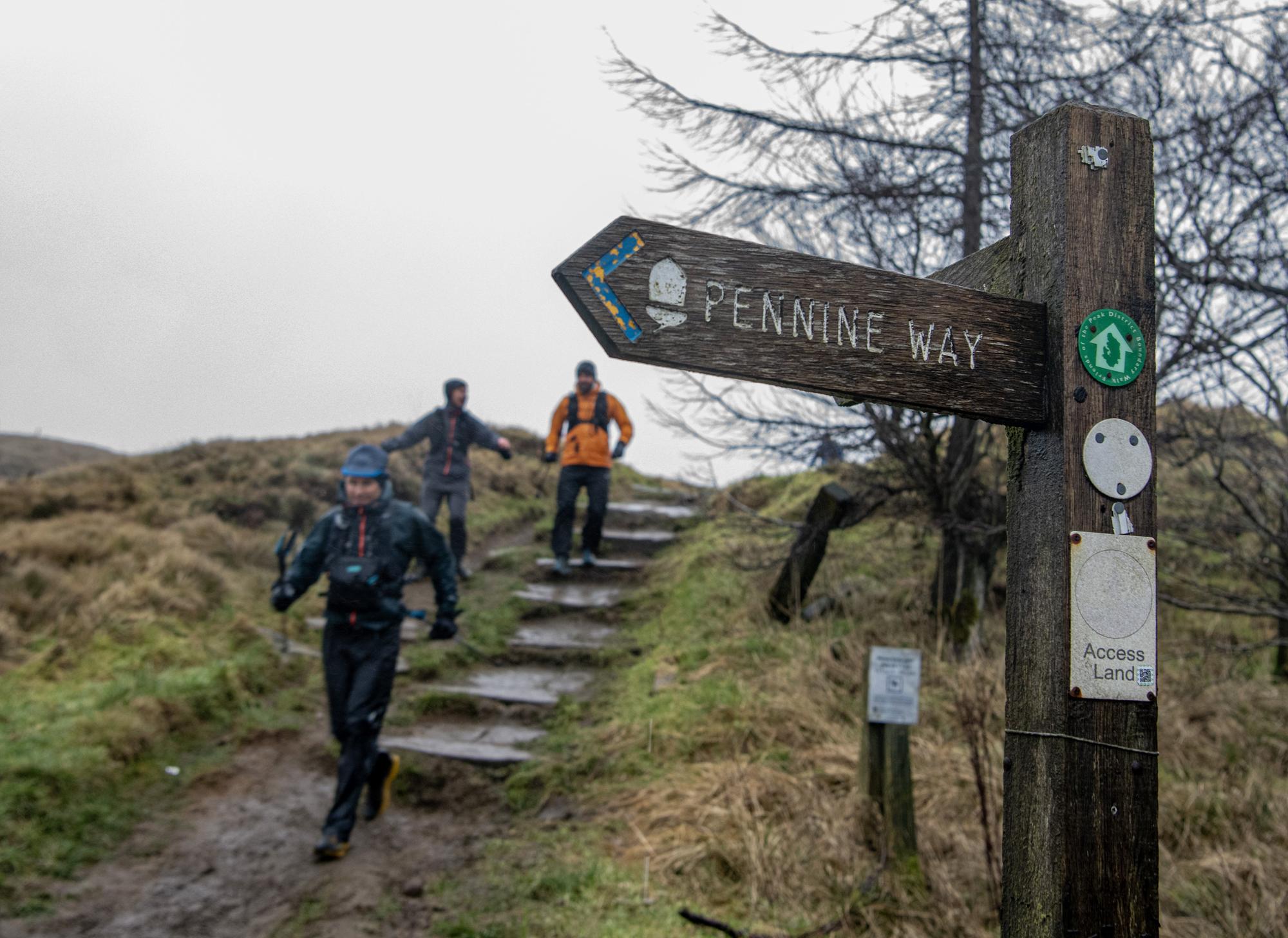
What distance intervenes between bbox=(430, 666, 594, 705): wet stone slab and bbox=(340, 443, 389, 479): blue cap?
8.55 feet

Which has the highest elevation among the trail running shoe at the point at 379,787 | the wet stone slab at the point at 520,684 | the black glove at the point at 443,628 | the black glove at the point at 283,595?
the black glove at the point at 283,595

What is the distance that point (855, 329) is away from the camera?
181 centimetres

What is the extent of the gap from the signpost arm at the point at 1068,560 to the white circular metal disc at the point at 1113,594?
0.15ft

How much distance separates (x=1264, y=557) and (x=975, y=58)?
404 cm

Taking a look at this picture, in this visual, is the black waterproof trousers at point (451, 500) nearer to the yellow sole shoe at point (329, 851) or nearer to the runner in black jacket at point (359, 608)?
the runner in black jacket at point (359, 608)

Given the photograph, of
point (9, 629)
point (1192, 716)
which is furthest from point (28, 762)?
point (1192, 716)

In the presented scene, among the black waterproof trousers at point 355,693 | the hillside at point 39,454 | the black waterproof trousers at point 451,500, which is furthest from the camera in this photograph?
the hillside at point 39,454

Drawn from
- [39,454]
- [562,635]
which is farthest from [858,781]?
[39,454]

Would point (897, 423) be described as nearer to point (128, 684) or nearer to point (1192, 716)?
point (1192, 716)

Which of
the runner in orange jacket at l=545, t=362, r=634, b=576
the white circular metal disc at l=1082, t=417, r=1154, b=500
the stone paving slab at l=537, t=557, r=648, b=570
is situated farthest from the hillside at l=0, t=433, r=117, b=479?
the white circular metal disc at l=1082, t=417, r=1154, b=500

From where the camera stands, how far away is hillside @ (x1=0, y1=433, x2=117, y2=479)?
15.2 metres

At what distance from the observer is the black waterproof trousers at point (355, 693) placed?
16.7 ft

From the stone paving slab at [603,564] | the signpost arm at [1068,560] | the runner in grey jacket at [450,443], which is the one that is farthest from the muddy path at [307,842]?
the signpost arm at [1068,560]

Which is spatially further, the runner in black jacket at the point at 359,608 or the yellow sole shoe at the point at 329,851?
the runner in black jacket at the point at 359,608
